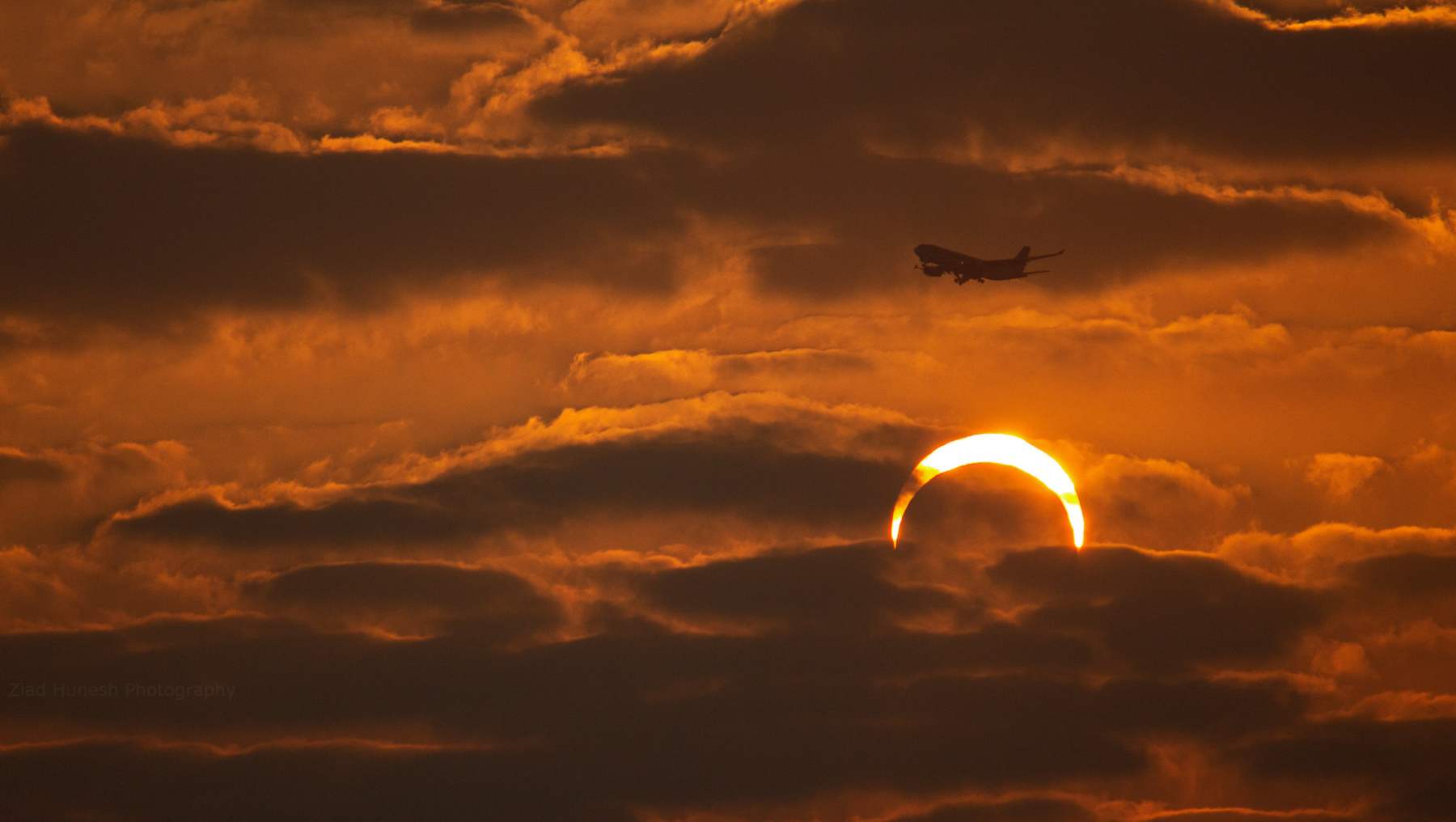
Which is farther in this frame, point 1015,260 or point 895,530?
point 1015,260

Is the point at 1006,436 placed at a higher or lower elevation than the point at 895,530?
higher

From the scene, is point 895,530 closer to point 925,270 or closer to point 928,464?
point 928,464

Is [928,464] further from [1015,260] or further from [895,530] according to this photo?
[1015,260]

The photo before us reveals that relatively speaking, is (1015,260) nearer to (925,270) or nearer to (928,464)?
(925,270)

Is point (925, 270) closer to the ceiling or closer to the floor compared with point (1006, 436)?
closer to the ceiling

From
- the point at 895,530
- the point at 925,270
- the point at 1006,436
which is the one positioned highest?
the point at 925,270

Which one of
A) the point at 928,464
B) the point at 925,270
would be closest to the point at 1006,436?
the point at 928,464

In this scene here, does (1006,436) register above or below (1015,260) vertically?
below
